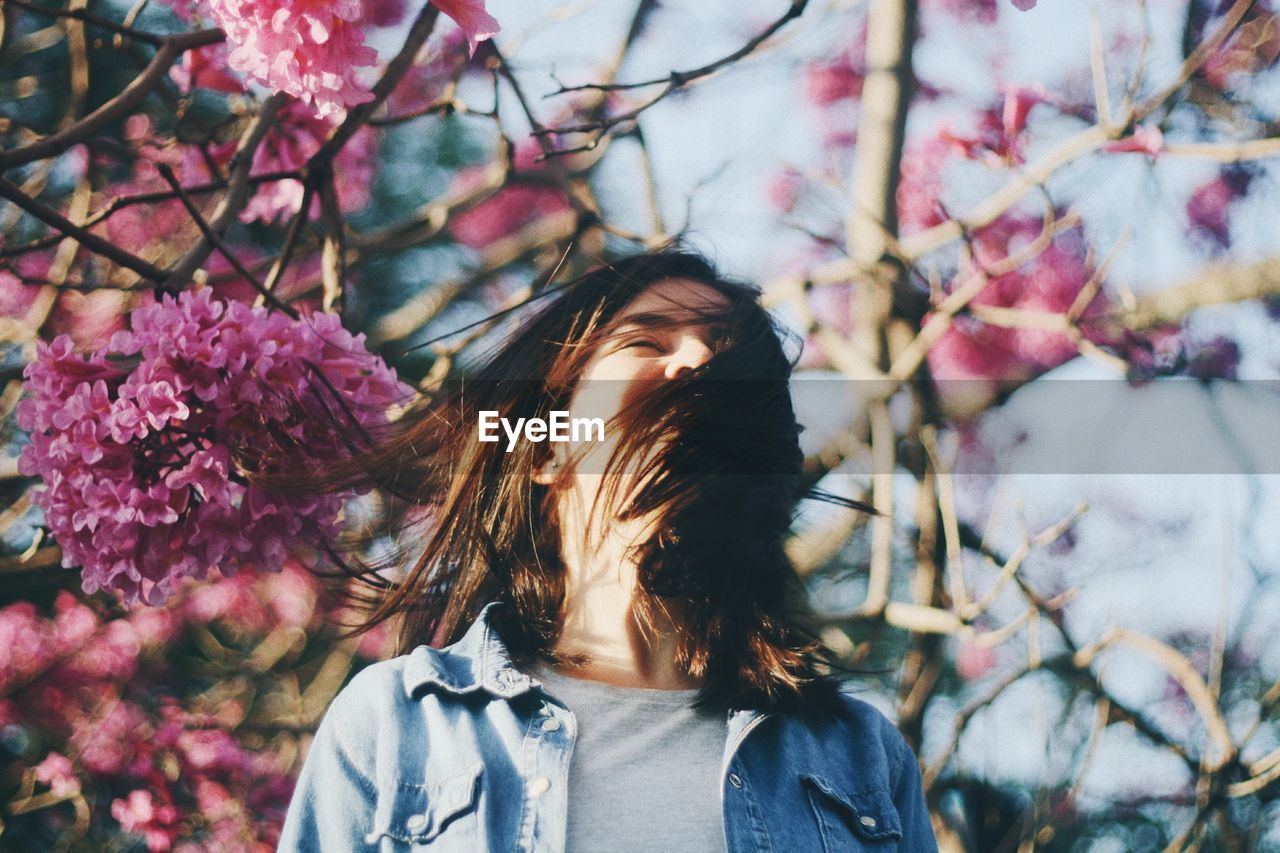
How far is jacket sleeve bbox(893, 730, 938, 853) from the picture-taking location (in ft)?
2.60

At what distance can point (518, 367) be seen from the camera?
0.88 meters

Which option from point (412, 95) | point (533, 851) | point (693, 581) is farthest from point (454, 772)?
point (412, 95)

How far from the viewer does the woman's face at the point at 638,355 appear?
0.79 metres

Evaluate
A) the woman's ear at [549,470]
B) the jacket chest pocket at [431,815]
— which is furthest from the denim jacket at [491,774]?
the woman's ear at [549,470]

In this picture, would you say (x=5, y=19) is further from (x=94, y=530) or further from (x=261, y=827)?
(x=261, y=827)

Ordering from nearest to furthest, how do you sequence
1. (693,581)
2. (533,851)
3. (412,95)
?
(533,851) → (693,581) → (412,95)

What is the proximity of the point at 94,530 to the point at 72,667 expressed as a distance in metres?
0.80

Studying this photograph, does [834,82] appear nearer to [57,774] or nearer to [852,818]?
[852,818]

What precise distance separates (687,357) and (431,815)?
0.38m

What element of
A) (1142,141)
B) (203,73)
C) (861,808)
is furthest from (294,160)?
(1142,141)

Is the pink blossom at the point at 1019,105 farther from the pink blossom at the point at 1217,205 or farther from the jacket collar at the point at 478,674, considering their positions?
the jacket collar at the point at 478,674

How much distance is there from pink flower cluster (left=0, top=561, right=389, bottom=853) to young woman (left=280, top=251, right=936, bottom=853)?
Result: 0.55m

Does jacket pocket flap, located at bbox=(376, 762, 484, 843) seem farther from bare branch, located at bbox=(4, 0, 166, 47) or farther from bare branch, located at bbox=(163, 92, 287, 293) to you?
bare branch, located at bbox=(4, 0, 166, 47)

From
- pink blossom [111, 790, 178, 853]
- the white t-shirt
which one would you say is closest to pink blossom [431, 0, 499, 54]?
the white t-shirt
